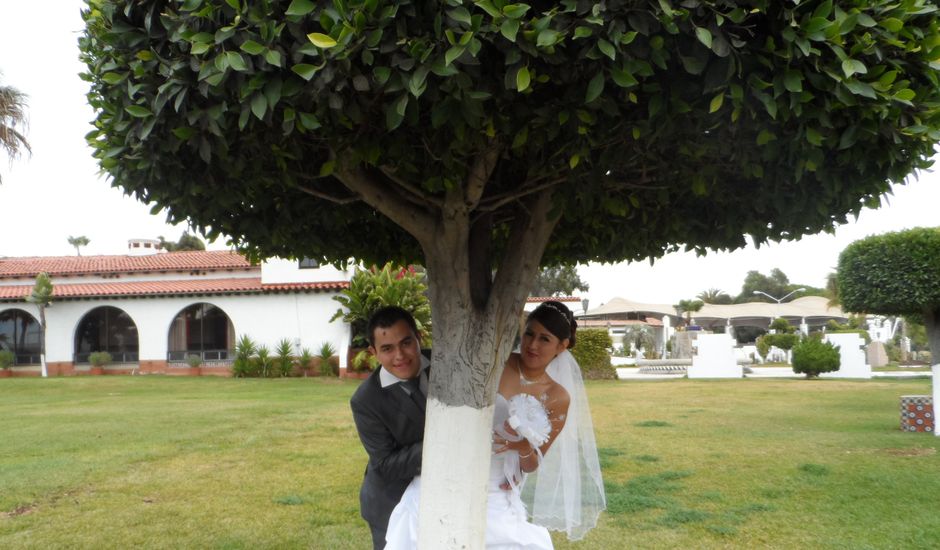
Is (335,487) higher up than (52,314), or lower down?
lower down

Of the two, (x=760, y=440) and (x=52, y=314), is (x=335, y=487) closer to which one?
(x=760, y=440)

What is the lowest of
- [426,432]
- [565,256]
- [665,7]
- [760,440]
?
[760,440]

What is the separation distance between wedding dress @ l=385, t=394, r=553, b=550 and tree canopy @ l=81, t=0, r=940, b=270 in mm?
1194

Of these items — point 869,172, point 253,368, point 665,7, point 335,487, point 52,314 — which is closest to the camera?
point 665,7

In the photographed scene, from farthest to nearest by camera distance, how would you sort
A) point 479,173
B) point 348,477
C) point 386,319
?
point 348,477 → point 386,319 → point 479,173

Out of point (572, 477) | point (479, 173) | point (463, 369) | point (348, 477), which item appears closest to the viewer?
point (479, 173)

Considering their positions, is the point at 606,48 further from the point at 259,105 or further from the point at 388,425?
the point at 388,425

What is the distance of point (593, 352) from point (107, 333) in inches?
803

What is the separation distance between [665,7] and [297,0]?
1022mm

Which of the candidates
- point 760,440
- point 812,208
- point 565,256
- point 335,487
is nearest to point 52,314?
point 335,487

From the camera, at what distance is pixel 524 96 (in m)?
2.36

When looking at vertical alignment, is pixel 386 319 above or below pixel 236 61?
below

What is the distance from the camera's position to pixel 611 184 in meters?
2.94

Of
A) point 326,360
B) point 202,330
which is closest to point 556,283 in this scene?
point 202,330
